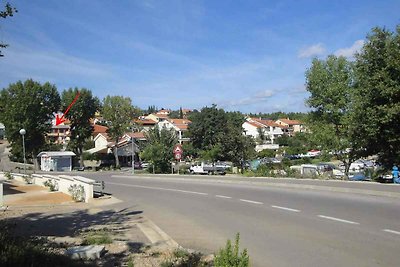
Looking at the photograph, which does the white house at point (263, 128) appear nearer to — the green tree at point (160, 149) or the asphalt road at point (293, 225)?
the green tree at point (160, 149)

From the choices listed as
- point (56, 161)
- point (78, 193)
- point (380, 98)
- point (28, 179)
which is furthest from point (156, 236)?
point (56, 161)

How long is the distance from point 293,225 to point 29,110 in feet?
231

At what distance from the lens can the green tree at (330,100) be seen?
35.8 metres

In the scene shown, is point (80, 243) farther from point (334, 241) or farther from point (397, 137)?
point (397, 137)

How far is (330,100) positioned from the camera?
36.9m

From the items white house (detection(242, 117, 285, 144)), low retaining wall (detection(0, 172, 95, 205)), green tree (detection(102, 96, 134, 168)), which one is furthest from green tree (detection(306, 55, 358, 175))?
white house (detection(242, 117, 285, 144))

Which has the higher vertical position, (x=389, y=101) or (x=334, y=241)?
(x=389, y=101)

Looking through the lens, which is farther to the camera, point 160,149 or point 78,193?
point 160,149

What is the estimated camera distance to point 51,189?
2552 cm

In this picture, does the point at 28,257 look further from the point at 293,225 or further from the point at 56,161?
the point at 56,161

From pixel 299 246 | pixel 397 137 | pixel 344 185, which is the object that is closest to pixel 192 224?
pixel 299 246

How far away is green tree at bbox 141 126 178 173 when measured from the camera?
4194 cm

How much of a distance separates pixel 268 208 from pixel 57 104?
70250mm

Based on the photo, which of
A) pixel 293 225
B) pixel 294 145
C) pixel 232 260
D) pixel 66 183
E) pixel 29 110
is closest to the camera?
pixel 232 260
